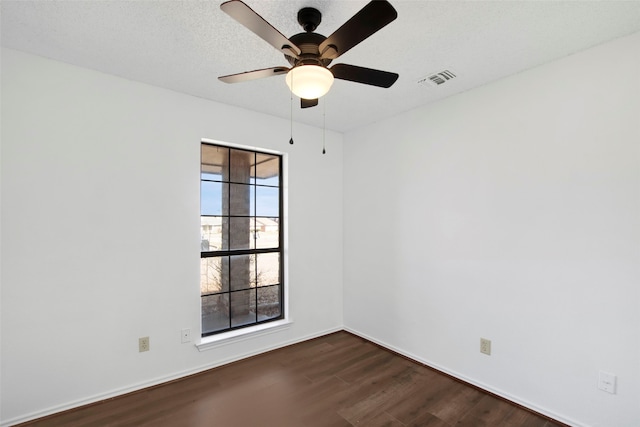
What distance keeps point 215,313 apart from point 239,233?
84 centimetres

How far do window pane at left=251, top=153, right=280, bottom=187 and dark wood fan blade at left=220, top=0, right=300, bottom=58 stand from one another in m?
1.87

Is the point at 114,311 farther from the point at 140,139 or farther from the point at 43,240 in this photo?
the point at 140,139

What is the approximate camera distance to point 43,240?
2174mm

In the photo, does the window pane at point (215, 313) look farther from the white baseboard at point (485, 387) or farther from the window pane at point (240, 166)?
the white baseboard at point (485, 387)

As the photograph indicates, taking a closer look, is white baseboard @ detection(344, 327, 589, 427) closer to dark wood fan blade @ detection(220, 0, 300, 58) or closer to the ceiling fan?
the ceiling fan

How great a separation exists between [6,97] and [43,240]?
3.29ft

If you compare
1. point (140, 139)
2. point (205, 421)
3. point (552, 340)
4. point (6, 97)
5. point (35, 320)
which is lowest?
point (205, 421)

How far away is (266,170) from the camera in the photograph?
3436mm

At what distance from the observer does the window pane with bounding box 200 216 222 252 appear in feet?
9.85

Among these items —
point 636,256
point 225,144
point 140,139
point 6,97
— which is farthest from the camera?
point 225,144

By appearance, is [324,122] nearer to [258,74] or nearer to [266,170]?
[266,170]

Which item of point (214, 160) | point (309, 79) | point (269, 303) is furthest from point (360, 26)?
point (269, 303)

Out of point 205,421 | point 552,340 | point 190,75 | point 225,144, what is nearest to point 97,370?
point 205,421

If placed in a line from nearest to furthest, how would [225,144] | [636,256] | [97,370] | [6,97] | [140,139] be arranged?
[636,256], [6,97], [97,370], [140,139], [225,144]
